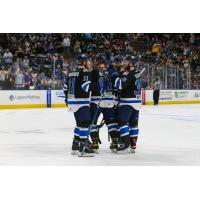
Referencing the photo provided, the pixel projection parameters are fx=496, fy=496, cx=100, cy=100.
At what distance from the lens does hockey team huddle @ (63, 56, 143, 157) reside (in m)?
6.46

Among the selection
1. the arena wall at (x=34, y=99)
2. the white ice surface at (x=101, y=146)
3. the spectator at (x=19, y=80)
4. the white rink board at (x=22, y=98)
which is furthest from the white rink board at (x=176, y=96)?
the white ice surface at (x=101, y=146)

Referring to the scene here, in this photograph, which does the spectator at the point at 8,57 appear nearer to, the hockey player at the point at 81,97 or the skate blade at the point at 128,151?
the skate blade at the point at 128,151

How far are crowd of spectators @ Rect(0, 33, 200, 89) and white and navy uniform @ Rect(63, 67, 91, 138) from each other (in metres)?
9.84

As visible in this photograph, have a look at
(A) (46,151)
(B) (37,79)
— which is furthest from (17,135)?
(B) (37,79)

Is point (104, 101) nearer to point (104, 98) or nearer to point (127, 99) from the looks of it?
point (104, 98)

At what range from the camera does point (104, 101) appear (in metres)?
6.81

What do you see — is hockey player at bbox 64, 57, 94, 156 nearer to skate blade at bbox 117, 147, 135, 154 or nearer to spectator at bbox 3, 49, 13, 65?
skate blade at bbox 117, 147, 135, 154

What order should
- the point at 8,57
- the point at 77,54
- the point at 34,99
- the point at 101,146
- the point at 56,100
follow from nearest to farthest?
the point at 101,146
the point at 34,99
the point at 8,57
the point at 56,100
the point at 77,54

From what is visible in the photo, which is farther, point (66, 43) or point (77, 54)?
point (66, 43)

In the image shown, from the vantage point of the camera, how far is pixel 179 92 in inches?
822

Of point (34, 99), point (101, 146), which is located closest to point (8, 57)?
point (34, 99)

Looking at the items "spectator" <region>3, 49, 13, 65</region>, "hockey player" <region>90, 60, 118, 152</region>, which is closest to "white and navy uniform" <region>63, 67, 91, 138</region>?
"hockey player" <region>90, 60, 118, 152</region>

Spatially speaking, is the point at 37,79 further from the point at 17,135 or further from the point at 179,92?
the point at 17,135

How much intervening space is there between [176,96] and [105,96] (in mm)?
14389
